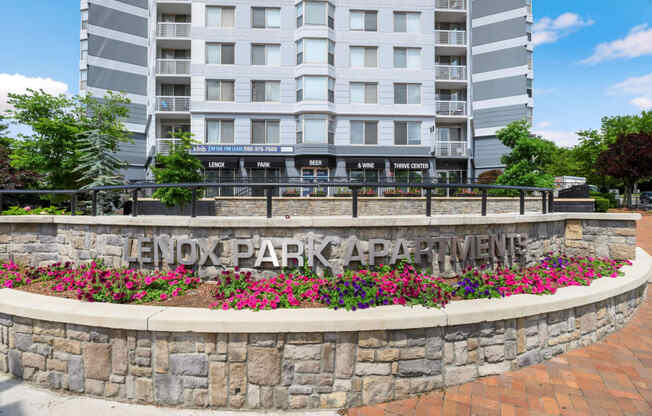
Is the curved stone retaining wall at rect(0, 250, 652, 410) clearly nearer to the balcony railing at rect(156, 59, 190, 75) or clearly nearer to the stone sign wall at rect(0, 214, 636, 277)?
the stone sign wall at rect(0, 214, 636, 277)

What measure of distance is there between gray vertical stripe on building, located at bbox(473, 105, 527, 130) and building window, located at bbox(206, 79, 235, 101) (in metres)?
21.8

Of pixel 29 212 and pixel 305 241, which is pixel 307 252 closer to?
pixel 305 241

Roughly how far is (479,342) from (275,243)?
9.98 feet

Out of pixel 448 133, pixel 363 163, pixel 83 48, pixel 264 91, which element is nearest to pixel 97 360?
pixel 363 163

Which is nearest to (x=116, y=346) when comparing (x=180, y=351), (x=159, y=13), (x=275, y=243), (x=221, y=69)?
(x=180, y=351)

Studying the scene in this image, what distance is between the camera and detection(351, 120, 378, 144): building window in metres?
24.2

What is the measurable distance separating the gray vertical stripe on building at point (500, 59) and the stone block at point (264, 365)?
32401 mm

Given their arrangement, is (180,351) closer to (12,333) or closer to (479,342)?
(12,333)

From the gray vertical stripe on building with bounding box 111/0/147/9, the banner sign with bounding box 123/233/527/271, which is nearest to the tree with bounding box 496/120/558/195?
the banner sign with bounding box 123/233/527/271

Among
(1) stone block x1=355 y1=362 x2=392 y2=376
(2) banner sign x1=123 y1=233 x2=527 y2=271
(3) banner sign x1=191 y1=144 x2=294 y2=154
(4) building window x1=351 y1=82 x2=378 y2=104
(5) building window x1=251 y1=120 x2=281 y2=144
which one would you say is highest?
(4) building window x1=351 y1=82 x2=378 y2=104

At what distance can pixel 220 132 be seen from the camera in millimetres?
23234

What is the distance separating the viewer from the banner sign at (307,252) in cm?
479

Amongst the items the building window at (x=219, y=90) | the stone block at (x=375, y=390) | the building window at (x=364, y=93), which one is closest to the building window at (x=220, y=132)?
the building window at (x=219, y=90)

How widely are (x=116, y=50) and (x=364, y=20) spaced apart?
839 inches
